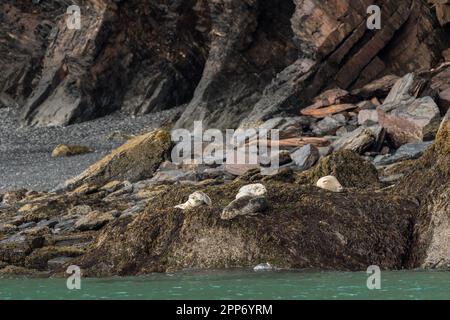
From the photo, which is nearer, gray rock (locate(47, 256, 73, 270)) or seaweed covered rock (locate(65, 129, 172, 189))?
gray rock (locate(47, 256, 73, 270))

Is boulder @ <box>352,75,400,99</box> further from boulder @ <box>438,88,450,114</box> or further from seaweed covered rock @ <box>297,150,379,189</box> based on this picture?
seaweed covered rock @ <box>297,150,379,189</box>

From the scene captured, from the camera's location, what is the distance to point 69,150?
44.8 metres

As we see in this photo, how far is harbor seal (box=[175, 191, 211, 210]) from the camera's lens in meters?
18.5

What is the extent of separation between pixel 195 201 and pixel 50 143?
33.8 metres

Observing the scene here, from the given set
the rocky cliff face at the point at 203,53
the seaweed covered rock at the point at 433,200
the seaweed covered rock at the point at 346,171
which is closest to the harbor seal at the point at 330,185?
the seaweed covered rock at the point at 433,200

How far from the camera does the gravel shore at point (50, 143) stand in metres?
38.1

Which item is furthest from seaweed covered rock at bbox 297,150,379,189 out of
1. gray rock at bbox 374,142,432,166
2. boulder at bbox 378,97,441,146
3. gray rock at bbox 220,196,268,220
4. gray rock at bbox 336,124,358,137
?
gray rock at bbox 336,124,358,137

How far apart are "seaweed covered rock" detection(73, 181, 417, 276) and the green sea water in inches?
22.1

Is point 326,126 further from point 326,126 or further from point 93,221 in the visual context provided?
point 93,221

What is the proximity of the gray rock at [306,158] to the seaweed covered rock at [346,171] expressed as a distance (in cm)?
476

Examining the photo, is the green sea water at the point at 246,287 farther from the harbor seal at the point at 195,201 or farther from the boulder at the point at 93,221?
the boulder at the point at 93,221

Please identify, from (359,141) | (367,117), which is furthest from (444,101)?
(359,141)
